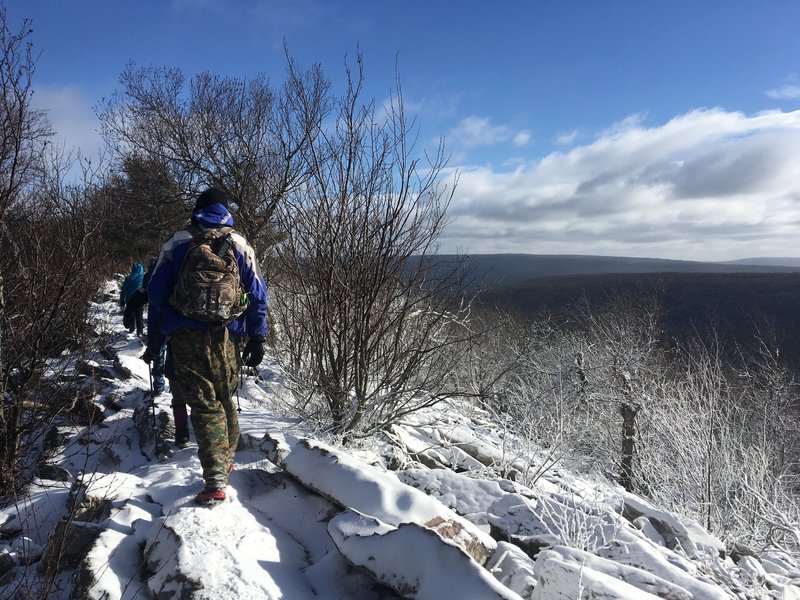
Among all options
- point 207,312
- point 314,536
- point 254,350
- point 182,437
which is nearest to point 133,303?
point 182,437

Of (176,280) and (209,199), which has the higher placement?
(209,199)

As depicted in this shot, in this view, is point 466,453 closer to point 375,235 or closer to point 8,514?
point 375,235

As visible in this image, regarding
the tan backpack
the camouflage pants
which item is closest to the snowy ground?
the camouflage pants

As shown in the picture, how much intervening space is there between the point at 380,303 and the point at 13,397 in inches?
104

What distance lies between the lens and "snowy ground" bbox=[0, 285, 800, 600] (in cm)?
192

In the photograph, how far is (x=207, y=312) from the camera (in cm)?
248

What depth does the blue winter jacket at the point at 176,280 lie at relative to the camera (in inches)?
101

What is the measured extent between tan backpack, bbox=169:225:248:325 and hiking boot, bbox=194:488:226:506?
0.92 metres

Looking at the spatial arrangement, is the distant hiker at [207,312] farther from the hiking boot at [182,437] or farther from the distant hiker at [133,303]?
the distant hiker at [133,303]

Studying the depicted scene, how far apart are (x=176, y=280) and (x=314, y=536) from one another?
1624mm

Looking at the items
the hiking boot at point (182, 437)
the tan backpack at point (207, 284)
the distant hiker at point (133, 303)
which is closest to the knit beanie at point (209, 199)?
the tan backpack at point (207, 284)

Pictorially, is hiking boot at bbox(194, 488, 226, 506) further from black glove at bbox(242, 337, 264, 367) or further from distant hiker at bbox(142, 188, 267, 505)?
black glove at bbox(242, 337, 264, 367)

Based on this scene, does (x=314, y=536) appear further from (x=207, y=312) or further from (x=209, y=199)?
(x=209, y=199)

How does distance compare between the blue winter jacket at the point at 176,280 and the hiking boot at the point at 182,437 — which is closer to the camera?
the blue winter jacket at the point at 176,280
